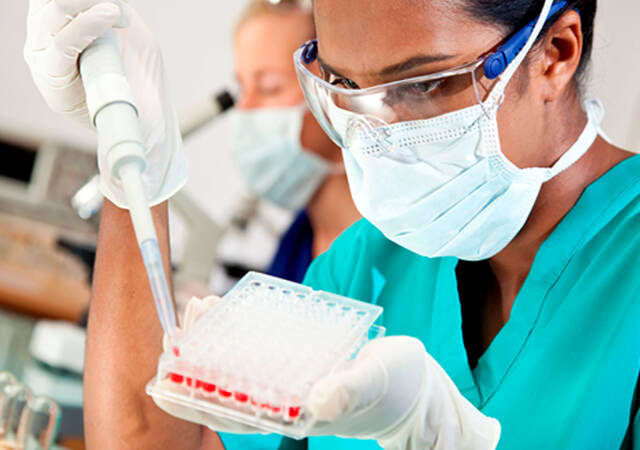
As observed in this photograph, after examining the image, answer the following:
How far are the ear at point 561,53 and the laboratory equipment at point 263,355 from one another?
461 millimetres

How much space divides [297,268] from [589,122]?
5.40 feet

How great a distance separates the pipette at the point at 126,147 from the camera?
89cm

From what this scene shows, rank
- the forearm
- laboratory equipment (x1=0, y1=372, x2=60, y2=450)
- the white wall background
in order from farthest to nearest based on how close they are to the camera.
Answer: the white wall background, laboratory equipment (x1=0, y1=372, x2=60, y2=450), the forearm

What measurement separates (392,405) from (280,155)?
205cm

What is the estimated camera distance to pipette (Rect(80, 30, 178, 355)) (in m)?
0.89

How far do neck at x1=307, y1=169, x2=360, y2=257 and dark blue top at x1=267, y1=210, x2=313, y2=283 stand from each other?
0.03m

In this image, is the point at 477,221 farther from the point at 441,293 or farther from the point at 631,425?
the point at 631,425

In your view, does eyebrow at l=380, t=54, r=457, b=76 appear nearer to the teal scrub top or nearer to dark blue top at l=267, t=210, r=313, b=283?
the teal scrub top

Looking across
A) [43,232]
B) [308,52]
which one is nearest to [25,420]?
[308,52]

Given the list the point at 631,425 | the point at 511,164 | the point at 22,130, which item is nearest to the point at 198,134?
the point at 22,130

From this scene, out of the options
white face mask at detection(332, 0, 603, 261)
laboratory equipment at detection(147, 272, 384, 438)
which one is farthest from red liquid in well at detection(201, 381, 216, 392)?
white face mask at detection(332, 0, 603, 261)

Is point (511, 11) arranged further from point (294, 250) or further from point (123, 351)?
point (294, 250)

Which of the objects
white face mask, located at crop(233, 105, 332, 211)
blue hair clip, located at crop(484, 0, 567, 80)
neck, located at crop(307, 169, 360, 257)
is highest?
blue hair clip, located at crop(484, 0, 567, 80)

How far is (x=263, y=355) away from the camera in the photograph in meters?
0.88
